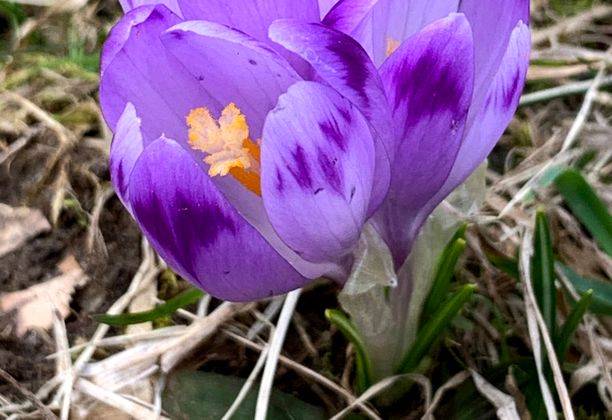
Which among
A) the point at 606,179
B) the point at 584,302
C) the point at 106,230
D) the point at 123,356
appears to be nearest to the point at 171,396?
the point at 123,356

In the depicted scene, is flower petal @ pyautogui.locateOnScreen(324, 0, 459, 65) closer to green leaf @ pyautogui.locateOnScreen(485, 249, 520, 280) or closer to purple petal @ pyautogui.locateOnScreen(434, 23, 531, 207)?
purple petal @ pyautogui.locateOnScreen(434, 23, 531, 207)

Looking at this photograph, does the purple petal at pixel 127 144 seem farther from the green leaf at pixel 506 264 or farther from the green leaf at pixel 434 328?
the green leaf at pixel 506 264

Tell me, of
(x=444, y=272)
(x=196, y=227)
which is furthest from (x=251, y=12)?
(x=444, y=272)

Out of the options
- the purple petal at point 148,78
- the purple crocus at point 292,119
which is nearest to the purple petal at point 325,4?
the purple crocus at point 292,119

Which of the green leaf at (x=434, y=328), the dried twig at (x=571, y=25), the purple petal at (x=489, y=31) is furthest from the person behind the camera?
the dried twig at (x=571, y=25)

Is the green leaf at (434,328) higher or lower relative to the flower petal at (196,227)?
lower

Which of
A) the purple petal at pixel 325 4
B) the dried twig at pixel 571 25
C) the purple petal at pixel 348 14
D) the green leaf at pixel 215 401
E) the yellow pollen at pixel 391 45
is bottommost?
the green leaf at pixel 215 401

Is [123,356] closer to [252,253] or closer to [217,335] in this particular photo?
[217,335]

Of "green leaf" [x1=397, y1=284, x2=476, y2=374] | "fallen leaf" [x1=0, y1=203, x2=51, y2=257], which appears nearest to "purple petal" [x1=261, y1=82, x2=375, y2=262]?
"green leaf" [x1=397, y1=284, x2=476, y2=374]
